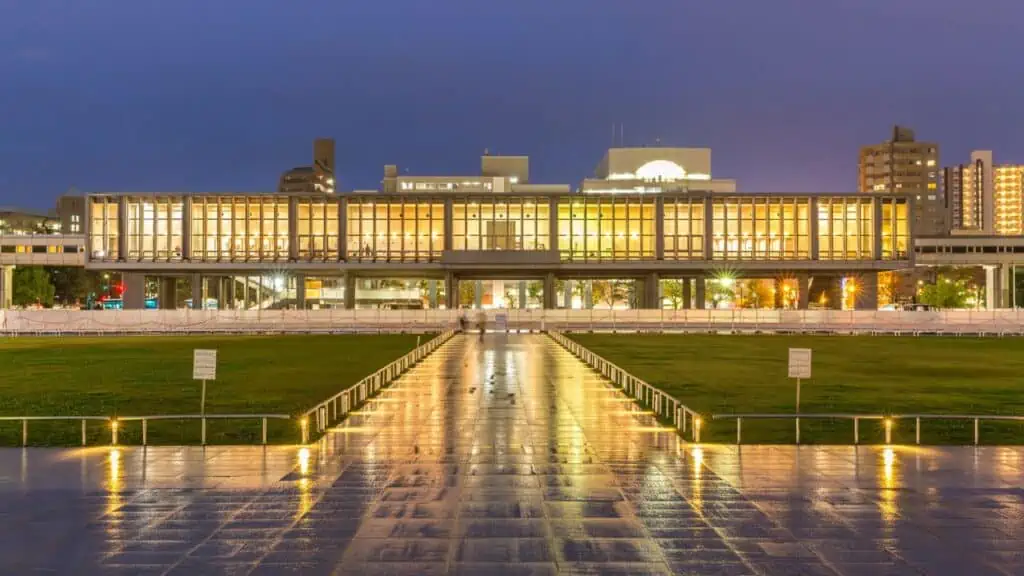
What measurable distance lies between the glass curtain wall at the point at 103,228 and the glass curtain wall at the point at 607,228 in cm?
5452

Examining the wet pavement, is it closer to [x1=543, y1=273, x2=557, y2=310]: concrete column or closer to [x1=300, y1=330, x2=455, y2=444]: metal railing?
[x1=300, y1=330, x2=455, y2=444]: metal railing

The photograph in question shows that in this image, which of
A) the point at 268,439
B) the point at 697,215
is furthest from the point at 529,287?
the point at 268,439

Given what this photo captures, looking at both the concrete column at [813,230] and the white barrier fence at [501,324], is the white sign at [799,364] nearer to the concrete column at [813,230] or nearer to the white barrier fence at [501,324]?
the white barrier fence at [501,324]

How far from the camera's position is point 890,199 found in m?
124

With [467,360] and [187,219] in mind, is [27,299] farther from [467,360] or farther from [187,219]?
[467,360]

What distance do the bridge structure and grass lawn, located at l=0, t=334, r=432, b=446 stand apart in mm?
67841

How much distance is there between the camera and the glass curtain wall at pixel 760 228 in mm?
123375

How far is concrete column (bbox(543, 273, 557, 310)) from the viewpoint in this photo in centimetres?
12107

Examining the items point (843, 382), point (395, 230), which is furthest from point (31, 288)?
point (843, 382)

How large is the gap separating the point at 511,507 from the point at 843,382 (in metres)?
30.4

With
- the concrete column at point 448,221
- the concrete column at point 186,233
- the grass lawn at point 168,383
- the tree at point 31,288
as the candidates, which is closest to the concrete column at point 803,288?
the concrete column at point 448,221

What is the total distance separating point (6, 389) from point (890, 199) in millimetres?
107447

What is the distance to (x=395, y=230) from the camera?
125 m

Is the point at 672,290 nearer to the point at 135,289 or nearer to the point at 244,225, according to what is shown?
the point at 244,225
